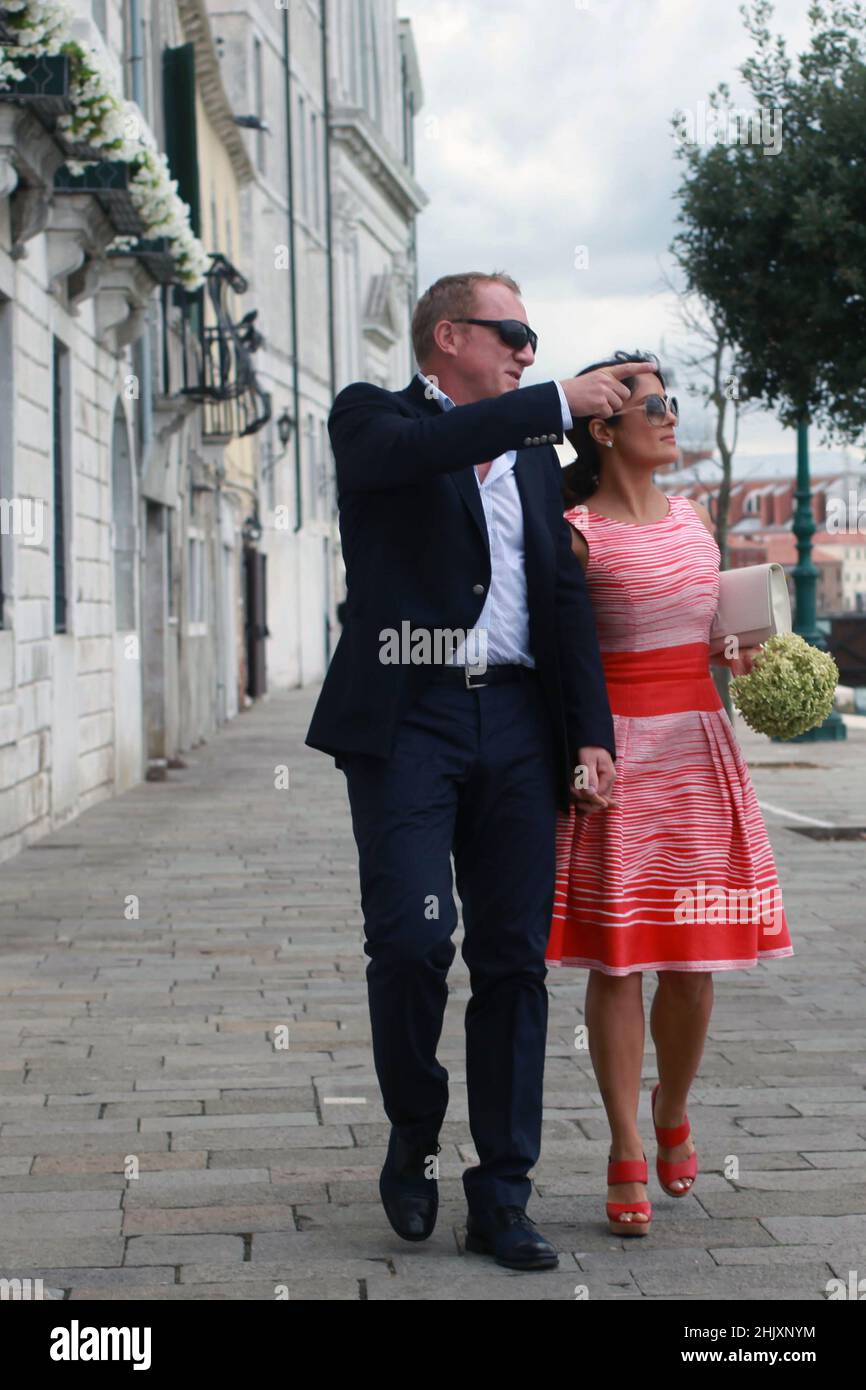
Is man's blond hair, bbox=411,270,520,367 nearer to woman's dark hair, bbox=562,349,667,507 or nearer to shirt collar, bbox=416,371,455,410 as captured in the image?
shirt collar, bbox=416,371,455,410

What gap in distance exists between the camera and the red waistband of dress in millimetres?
4684

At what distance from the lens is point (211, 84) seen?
28.4 meters

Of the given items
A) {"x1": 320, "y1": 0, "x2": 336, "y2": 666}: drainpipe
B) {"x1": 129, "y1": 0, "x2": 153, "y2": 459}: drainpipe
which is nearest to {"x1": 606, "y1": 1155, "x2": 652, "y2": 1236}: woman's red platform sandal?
{"x1": 129, "y1": 0, "x2": 153, "y2": 459}: drainpipe

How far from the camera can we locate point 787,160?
19.4 m

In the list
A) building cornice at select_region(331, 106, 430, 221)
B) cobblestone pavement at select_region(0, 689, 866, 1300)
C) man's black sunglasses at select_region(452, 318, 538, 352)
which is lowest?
cobblestone pavement at select_region(0, 689, 866, 1300)

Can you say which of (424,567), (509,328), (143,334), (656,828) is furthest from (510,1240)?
(143,334)

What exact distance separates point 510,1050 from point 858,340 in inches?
616

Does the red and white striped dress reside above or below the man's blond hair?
below

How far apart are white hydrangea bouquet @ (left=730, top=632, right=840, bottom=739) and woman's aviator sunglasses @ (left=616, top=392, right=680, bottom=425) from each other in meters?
0.57

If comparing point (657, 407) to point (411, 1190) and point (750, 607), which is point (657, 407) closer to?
point (750, 607)

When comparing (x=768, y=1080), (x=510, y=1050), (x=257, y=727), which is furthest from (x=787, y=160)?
(x=510, y=1050)

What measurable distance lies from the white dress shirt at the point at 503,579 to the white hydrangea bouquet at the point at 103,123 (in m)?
7.34

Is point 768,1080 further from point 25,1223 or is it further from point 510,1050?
point 25,1223
